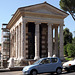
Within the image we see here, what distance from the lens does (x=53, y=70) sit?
1473 centimetres

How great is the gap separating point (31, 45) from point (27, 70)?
16525mm

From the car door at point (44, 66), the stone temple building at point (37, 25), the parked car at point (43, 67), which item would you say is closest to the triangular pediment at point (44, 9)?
the stone temple building at point (37, 25)

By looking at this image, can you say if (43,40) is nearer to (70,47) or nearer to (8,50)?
(8,50)

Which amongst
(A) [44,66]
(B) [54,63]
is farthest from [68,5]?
(A) [44,66]

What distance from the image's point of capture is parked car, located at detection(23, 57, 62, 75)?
13789mm

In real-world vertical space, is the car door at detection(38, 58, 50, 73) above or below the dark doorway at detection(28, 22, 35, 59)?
below

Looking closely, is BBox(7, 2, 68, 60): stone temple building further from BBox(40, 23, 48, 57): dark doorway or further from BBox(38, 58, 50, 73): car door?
BBox(38, 58, 50, 73): car door

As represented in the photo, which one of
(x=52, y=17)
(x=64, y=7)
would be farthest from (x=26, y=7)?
(x=64, y=7)

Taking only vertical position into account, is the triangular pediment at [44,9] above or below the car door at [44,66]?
above

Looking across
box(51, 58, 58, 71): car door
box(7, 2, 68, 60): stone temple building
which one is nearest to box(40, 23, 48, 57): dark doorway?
box(7, 2, 68, 60): stone temple building

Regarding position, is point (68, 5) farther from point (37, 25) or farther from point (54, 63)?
point (54, 63)

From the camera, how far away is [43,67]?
46.6 feet

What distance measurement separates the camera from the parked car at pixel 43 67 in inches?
543

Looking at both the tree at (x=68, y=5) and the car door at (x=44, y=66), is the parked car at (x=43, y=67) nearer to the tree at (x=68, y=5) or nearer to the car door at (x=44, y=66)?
the car door at (x=44, y=66)
